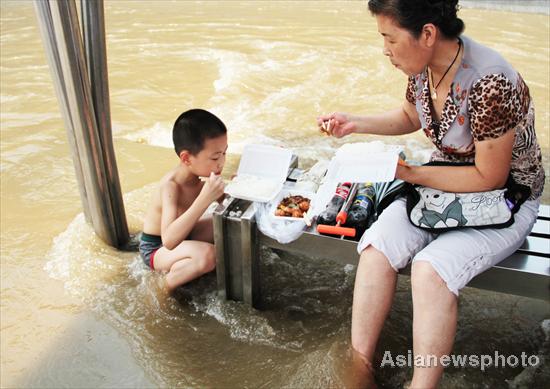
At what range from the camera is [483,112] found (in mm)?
1843

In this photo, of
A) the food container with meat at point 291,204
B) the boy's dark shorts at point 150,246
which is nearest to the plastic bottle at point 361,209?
the food container with meat at point 291,204

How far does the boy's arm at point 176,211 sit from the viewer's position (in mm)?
2391

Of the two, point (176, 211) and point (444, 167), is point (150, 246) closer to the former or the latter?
point (176, 211)

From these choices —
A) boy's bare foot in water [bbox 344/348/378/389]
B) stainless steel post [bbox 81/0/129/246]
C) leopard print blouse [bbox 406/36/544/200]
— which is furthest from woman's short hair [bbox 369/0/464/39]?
stainless steel post [bbox 81/0/129/246]

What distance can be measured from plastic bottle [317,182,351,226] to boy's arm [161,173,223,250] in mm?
509

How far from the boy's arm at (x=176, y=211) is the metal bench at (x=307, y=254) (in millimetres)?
91

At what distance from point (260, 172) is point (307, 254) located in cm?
60

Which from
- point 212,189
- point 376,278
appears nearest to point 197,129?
point 212,189

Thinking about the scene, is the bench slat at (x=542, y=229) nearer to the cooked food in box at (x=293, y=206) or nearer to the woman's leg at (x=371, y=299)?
the woman's leg at (x=371, y=299)

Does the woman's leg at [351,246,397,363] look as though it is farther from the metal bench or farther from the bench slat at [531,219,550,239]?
the bench slat at [531,219,550,239]

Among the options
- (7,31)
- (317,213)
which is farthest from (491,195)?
(7,31)

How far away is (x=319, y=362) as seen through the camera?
2.20m

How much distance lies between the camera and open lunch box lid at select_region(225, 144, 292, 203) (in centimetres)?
256

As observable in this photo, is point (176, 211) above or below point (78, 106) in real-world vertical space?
below
